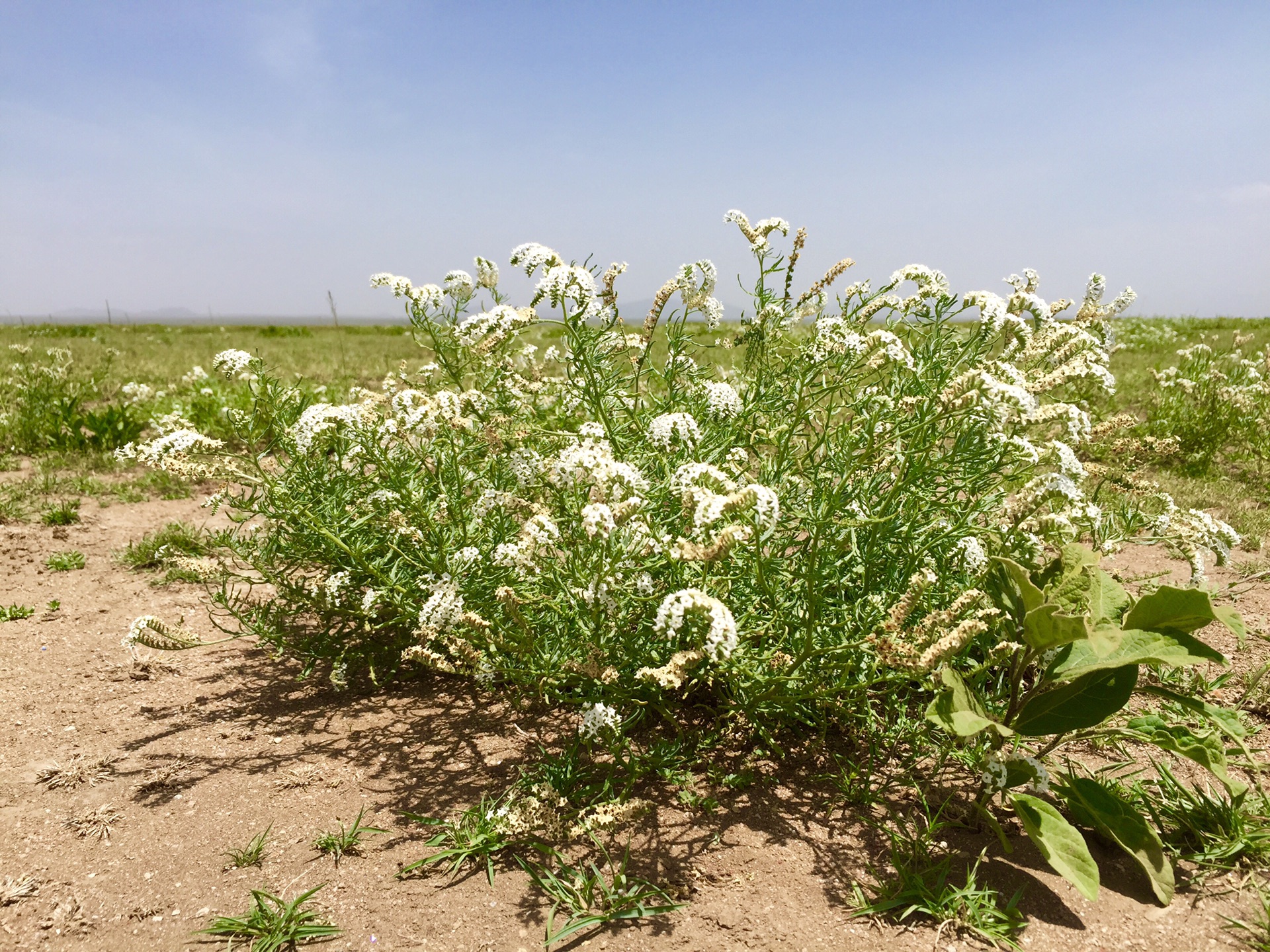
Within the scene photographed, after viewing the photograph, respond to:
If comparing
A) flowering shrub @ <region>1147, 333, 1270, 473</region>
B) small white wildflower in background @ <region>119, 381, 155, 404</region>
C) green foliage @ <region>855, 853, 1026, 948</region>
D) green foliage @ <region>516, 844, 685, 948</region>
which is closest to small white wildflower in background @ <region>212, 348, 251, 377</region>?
green foliage @ <region>516, 844, 685, 948</region>

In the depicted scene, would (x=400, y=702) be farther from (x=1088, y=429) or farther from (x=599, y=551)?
(x=1088, y=429)

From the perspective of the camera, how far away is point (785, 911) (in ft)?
7.59

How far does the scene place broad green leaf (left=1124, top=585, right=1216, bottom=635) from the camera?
7.66 feet

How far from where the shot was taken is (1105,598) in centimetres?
273

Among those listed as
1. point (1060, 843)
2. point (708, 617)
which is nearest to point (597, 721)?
point (708, 617)

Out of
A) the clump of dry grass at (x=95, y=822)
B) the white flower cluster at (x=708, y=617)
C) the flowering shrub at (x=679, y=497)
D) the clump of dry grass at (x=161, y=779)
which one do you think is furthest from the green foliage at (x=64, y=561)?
the white flower cluster at (x=708, y=617)

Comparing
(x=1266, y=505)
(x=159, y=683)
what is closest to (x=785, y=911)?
(x=159, y=683)

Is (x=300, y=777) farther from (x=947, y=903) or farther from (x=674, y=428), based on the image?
(x=947, y=903)

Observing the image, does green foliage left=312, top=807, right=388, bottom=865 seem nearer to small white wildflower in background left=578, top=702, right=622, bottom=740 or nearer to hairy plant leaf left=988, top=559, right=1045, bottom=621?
small white wildflower in background left=578, top=702, right=622, bottom=740

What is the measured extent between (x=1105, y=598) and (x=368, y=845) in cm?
274

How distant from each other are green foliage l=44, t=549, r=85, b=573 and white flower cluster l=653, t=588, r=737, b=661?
479cm

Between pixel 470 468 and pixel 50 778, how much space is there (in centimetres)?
205

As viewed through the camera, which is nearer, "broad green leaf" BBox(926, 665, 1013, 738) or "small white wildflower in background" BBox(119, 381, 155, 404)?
"broad green leaf" BBox(926, 665, 1013, 738)

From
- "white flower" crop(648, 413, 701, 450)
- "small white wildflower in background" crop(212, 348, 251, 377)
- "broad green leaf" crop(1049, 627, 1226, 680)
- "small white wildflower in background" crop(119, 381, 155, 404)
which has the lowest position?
"broad green leaf" crop(1049, 627, 1226, 680)
